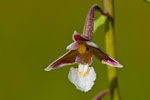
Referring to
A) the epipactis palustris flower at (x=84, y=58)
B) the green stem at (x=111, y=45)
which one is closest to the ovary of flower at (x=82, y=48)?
the epipactis palustris flower at (x=84, y=58)

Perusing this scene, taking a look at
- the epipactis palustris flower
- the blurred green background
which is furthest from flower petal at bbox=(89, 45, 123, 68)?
the blurred green background

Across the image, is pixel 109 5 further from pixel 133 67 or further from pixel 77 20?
pixel 77 20

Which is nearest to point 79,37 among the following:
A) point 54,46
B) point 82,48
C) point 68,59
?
point 82,48

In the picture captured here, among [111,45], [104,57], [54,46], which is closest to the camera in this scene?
[104,57]

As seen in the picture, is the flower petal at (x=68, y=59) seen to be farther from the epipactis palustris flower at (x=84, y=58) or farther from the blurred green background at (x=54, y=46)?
the blurred green background at (x=54, y=46)

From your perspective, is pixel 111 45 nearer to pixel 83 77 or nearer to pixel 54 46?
pixel 83 77

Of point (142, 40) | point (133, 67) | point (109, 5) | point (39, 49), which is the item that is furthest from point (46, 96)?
point (109, 5)
